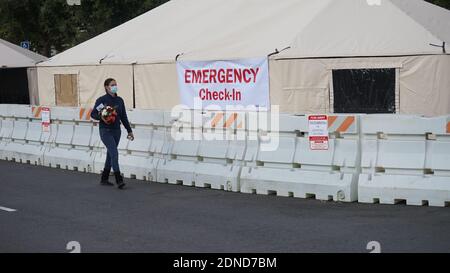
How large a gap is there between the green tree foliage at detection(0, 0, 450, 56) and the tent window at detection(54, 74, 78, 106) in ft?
31.0

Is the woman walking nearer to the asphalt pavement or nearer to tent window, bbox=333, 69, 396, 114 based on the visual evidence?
the asphalt pavement

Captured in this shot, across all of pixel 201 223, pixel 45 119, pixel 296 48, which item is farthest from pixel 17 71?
pixel 201 223

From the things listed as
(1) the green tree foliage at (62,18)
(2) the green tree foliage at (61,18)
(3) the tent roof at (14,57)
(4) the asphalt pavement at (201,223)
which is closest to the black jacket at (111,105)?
(4) the asphalt pavement at (201,223)

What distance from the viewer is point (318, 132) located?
1104 cm

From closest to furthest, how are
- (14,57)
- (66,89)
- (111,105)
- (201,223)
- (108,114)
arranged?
1. (201,223)
2. (108,114)
3. (111,105)
4. (66,89)
5. (14,57)

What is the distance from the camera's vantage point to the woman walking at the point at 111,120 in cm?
1253

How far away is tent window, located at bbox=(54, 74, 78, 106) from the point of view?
903 inches

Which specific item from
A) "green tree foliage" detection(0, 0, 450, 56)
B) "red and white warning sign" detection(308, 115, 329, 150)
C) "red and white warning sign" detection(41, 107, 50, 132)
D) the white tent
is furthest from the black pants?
"green tree foliage" detection(0, 0, 450, 56)

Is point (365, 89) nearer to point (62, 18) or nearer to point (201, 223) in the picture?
point (201, 223)

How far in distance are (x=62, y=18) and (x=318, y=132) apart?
26664 millimetres
